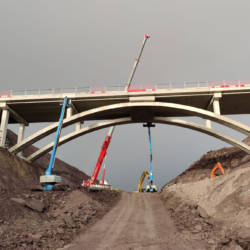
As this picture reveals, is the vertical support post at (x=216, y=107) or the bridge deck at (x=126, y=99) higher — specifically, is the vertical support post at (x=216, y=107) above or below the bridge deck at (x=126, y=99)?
below

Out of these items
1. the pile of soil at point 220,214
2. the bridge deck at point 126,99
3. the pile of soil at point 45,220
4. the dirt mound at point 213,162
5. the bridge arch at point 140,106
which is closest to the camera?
the pile of soil at point 220,214

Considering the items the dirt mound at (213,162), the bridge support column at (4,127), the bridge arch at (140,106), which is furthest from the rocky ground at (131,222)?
the dirt mound at (213,162)

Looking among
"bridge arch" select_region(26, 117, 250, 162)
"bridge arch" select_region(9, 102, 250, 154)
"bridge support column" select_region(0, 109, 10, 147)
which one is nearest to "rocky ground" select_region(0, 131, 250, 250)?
"bridge arch" select_region(9, 102, 250, 154)

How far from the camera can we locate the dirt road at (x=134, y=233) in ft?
27.6

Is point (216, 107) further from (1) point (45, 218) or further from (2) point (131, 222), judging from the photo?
(1) point (45, 218)

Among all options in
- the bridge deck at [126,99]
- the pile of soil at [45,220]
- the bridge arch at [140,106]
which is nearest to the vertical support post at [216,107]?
the bridge arch at [140,106]

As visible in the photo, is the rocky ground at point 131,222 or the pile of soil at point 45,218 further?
the pile of soil at point 45,218

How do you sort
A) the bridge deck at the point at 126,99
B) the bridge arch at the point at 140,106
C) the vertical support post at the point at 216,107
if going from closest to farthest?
the bridge arch at the point at 140,106
the vertical support post at the point at 216,107
the bridge deck at the point at 126,99

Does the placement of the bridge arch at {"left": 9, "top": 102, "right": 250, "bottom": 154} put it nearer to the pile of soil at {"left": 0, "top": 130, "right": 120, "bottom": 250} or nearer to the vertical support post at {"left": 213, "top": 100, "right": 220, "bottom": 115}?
the vertical support post at {"left": 213, "top": 100, "right": 220, "bottom": 115}

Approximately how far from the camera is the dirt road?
841 centimetres

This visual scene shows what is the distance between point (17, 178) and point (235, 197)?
22.4 meters

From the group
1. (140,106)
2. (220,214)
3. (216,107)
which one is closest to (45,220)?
(220,214)

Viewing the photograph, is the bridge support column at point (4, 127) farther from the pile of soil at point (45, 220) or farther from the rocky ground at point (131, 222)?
the pile of soil at point (45, 220)

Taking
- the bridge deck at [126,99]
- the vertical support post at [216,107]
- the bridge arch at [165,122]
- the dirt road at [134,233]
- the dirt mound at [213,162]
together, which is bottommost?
the dirt road at [134,233]
